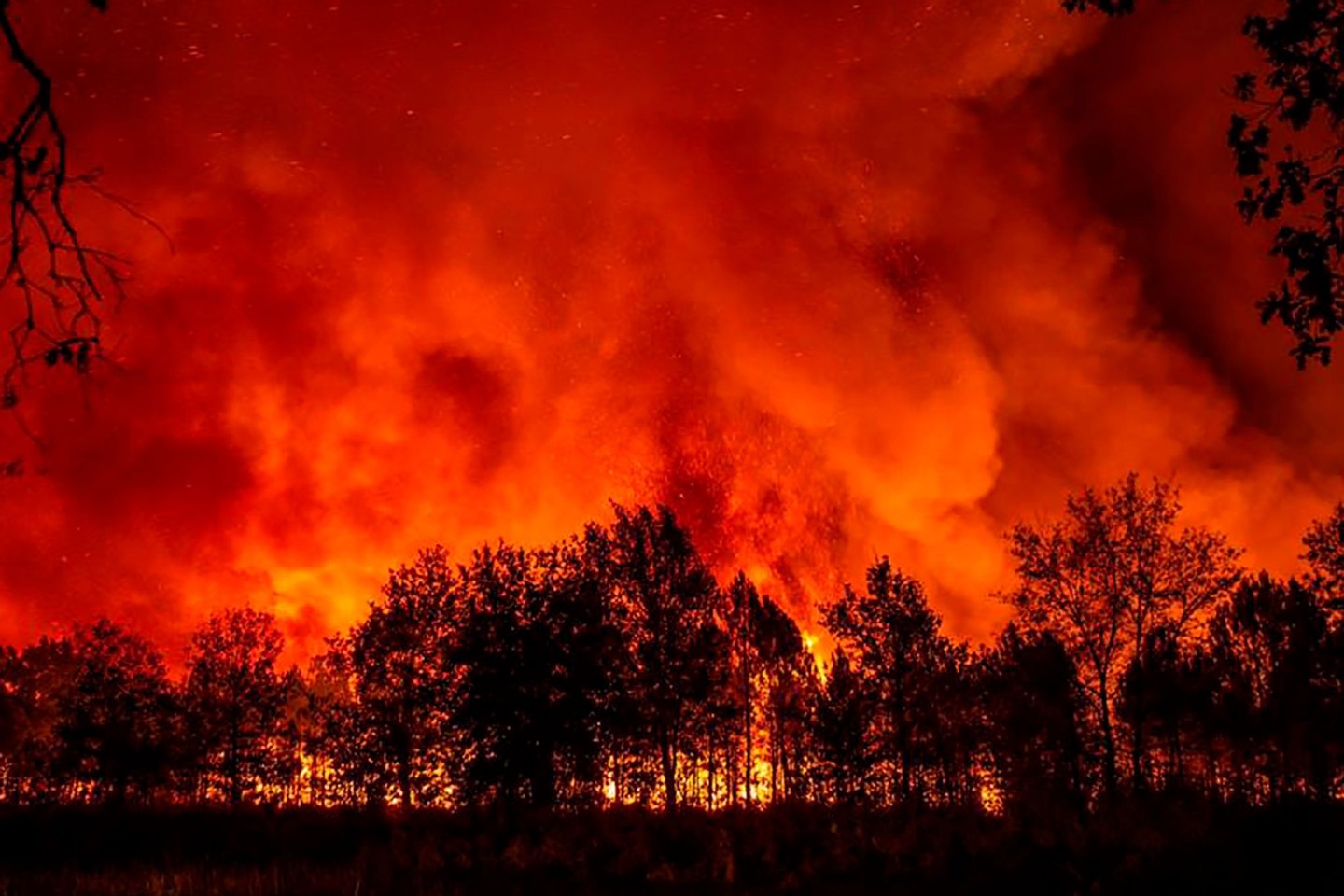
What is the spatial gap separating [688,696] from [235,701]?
34.5m

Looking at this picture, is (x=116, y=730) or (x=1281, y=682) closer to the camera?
(x=116, y=730)

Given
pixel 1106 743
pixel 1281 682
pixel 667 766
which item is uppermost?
pixel 1281 682

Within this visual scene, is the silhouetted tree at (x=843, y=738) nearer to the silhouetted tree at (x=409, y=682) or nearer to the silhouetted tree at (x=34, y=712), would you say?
the silhouetted tree at (x=409, y=682)

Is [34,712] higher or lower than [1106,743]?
higher

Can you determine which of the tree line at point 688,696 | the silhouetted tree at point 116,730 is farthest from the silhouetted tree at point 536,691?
the silhouetted tree at point 116,730

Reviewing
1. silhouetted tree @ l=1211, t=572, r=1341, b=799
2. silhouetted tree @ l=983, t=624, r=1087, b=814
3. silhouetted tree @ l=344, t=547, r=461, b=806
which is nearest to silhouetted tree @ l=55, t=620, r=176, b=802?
silhouetted tree @ l=344, t=547, r=461, b=806

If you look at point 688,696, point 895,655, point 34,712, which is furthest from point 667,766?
point 34,712

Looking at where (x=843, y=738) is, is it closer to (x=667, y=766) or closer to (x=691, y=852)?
(x=667, y=766)

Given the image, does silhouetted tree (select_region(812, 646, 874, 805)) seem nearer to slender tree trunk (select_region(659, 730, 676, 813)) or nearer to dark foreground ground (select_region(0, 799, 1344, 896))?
slender tree trunk (select_region(659, 730, 676, 813))

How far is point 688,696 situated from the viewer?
55.3m

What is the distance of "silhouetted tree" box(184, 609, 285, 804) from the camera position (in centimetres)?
6806

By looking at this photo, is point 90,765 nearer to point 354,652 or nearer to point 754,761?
point 354,652

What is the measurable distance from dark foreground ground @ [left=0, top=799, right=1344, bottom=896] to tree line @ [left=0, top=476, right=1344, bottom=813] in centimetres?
583

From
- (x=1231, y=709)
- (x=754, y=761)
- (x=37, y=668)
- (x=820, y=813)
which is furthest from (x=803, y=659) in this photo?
(x=37, y=668)
